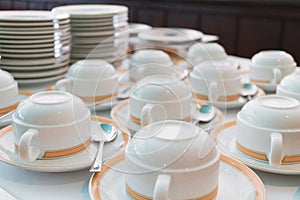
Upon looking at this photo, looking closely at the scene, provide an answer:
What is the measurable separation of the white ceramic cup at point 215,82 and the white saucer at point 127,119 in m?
0.07

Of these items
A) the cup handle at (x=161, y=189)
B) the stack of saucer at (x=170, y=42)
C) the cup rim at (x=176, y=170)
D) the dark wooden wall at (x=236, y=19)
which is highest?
the stack of saucer at (x=170, y=42)

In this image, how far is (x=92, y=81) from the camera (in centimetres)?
83

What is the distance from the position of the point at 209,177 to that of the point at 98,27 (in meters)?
0.72

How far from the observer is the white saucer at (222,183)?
49 cm

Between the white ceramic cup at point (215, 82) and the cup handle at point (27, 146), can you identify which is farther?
the white ceramic cup at point (215, 82)

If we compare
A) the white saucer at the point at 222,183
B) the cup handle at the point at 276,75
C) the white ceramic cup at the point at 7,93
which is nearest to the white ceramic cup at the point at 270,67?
the cup handle at the point at 276,75

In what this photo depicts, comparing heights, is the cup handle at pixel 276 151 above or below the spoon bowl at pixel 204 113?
above

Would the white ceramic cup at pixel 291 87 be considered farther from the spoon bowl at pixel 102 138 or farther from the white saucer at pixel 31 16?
the white saucer at pixel 31 16

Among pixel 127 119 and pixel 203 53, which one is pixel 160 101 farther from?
pixel 203 53

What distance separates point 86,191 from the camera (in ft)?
1.77

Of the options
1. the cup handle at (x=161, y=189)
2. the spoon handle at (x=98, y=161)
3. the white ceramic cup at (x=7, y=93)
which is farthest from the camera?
the white ceramic cup at (x=7, y=93)

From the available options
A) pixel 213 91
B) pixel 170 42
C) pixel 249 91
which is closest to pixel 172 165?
pixel 213 91

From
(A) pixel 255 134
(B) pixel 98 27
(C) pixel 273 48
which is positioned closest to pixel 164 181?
(A) pixel 255 134

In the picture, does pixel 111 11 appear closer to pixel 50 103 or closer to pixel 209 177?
pixel 50 103
